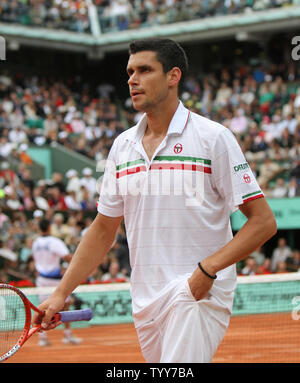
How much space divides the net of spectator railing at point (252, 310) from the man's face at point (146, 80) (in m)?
5.80

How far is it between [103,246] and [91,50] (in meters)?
23.2

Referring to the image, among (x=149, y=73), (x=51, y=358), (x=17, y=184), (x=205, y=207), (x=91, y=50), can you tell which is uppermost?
(x=91, y=50)

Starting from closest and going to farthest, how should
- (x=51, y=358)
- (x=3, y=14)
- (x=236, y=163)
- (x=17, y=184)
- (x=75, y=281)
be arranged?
(x=236, y=163) < (x=75, y=281) < (x=51, y=358) < (x=17, y=184) < (x=3, y=14)

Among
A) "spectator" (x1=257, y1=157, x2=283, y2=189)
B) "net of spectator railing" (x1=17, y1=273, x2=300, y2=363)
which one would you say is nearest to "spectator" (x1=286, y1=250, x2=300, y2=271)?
"spectator" (x1=257, y1=157, x2=283, y2=189)

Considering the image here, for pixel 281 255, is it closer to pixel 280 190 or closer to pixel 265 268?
pixel 265 268

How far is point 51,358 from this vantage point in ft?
32.0

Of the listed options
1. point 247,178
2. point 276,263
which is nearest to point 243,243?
point 247,178

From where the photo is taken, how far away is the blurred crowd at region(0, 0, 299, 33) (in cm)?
2325

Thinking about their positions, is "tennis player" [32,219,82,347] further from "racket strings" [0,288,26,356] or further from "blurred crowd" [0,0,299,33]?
"blurred crowd" [0,0,299,33]

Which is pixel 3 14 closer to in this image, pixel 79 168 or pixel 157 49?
pixel 79 168

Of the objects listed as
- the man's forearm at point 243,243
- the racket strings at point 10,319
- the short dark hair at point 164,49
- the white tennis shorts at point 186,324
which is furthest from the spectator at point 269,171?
the man's forearm at point 243,243

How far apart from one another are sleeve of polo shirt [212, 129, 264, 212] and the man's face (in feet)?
1.30

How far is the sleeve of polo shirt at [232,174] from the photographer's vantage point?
142 inches

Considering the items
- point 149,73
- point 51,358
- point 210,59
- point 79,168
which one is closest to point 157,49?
point 149,73
